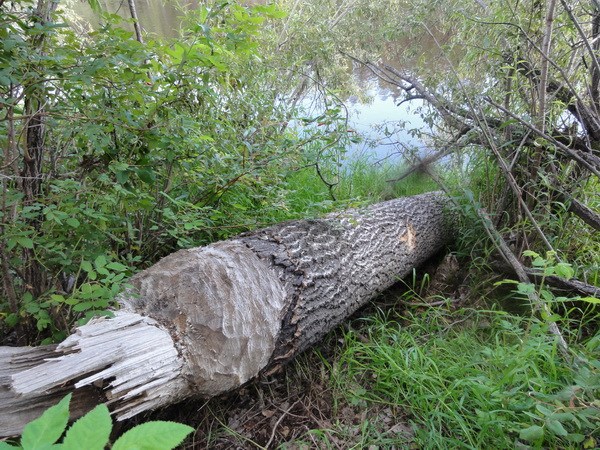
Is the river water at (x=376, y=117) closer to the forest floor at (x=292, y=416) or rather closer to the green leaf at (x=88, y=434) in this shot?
the forest floor at (x=292, y=416)

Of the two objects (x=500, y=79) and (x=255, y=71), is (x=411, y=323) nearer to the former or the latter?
(x=500, y=79)

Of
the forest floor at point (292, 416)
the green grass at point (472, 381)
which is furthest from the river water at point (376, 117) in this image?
the forest floor at point (292, 416)

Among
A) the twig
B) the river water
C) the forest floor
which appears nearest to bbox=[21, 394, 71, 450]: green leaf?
the forest floor

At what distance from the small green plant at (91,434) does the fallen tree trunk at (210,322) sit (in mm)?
654

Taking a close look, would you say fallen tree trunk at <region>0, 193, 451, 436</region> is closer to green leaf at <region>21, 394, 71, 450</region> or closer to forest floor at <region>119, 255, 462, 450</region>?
forest floor at <region>119, 255, 462, 450</region>

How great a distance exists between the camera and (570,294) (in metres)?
1.97

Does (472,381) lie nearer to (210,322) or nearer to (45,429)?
(210,322)

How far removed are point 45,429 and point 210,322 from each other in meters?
0.92

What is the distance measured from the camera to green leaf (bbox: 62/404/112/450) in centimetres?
46

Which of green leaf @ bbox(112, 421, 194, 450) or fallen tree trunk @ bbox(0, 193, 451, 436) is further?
fallen tree trunk @ bbox(0, 193, 451, 436)

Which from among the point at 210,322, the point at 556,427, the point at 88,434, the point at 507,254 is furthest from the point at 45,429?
the point at 507,254

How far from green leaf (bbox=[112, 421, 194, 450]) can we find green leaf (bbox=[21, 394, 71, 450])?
8 centimetres

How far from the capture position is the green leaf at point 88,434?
0.46m

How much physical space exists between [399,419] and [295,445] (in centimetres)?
45
